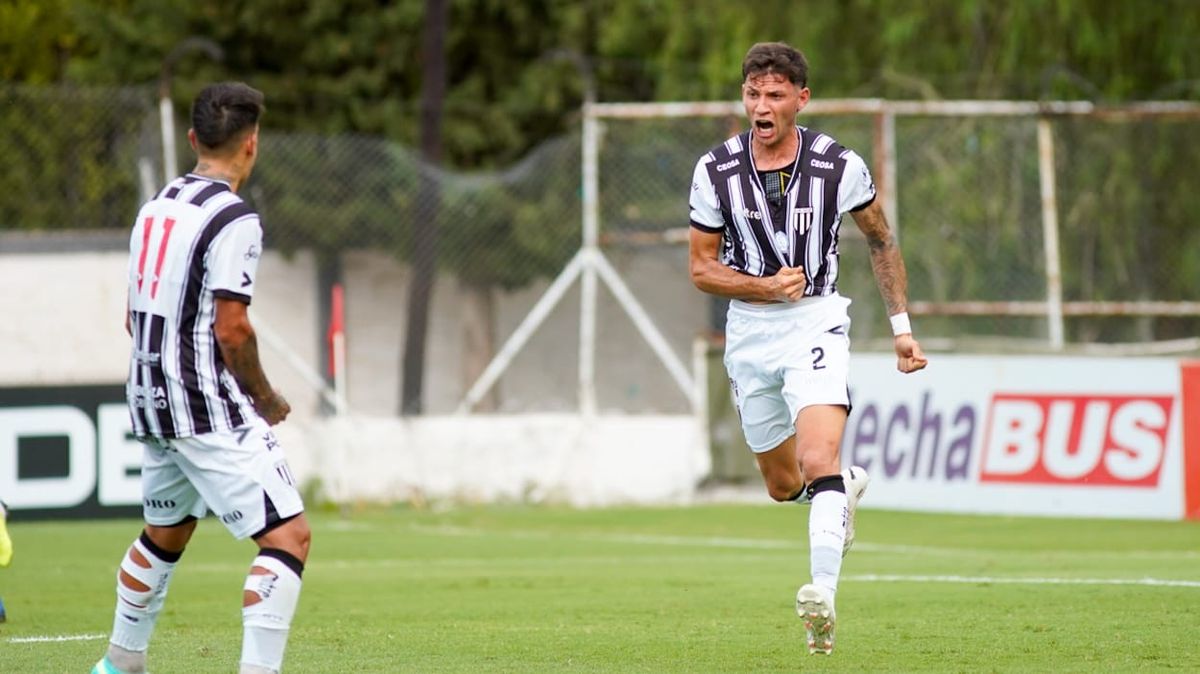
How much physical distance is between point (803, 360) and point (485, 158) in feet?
59.2

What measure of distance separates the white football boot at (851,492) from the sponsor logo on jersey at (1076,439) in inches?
304

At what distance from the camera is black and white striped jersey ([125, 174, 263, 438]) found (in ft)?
20.9

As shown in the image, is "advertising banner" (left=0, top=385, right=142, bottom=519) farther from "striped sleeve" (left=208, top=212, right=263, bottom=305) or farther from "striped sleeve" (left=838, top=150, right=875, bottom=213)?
"striped sleeve" (left=208, top=212, right=263, bottom=305)

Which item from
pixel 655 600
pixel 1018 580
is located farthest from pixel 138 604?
pixel 1018 580

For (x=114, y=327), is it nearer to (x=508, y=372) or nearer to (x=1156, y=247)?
(x=508, y=372)

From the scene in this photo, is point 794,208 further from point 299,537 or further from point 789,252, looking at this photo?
point 299,537

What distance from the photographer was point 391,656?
7.95 metres

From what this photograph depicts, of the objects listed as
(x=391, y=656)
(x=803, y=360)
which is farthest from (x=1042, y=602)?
(x=391, y=656)

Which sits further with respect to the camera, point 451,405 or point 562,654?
point 451,405

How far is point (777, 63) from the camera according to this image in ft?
26.6

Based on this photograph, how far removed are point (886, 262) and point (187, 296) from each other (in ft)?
10.9

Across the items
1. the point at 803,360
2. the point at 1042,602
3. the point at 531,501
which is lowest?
the point at 531,501

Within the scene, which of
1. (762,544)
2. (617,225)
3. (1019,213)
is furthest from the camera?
(617,225)

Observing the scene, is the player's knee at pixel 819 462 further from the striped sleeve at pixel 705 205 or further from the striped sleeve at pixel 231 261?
the striped sleeve at pixel 231 261
